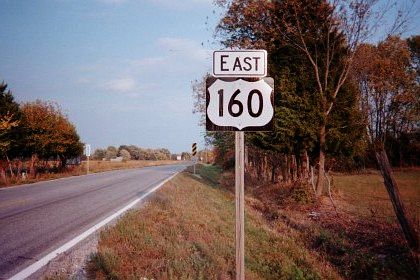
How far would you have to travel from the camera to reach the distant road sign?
4207 millimetres

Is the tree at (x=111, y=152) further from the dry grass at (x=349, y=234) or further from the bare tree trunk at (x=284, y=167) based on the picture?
the dry grass at (x=349, y=234)

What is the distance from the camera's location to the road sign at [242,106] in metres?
4.20

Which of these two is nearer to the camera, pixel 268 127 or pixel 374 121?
pixel 268 127

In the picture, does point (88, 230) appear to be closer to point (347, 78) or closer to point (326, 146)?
point (326, 146)

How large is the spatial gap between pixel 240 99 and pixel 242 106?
79mm

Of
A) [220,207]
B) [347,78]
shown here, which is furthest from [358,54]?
[220,207]

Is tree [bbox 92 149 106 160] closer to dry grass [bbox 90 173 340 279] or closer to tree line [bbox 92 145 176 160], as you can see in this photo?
tree line [bbox 92 145 176 160]

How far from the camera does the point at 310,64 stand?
59.4ft

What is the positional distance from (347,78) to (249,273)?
47.5 ft

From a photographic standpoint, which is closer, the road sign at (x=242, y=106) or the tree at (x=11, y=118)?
the road sign at (x=242, y=106)

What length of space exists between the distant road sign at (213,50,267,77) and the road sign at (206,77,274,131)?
8cm

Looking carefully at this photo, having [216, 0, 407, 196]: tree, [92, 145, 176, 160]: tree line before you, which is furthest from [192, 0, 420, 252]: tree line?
[92, 145, 176, 160]: tree line

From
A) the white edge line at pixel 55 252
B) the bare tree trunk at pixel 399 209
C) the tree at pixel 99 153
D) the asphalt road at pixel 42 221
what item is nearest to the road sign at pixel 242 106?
the white edge line at pixel 55 252

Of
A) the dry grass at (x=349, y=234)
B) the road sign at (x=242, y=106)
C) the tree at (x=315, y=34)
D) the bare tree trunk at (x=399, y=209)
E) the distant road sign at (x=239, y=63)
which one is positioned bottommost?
the dry grass at (x=349, y=234)
